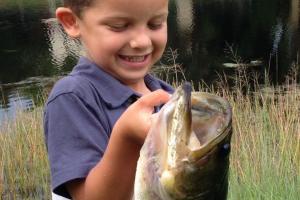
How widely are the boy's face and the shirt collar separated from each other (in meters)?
0.03

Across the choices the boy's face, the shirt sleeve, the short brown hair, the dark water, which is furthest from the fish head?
the dark water

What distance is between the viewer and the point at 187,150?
104cm

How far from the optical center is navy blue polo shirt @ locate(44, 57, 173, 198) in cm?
149

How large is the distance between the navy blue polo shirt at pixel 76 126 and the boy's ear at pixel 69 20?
21 centimetres

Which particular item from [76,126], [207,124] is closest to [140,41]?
[76,126]

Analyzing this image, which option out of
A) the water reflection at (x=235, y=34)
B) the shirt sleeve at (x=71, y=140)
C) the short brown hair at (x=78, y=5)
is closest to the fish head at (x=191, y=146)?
the shirt sleeve at (x=71, y=140)

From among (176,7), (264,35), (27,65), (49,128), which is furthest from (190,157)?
(176,7)

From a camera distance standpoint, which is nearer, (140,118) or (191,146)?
(191,146)

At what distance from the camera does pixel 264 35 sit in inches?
803

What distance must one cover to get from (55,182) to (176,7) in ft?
99.8

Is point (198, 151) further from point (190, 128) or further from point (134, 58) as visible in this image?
point (134, 58)

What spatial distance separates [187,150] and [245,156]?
4.01m

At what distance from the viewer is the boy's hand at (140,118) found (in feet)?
3.93

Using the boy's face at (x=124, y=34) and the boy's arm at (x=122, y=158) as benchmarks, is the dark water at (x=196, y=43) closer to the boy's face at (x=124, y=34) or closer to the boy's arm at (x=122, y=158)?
the boy's face at (x=124, y=34)
